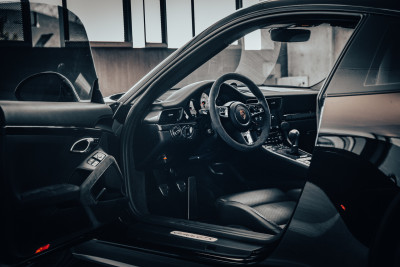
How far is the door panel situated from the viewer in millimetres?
1684

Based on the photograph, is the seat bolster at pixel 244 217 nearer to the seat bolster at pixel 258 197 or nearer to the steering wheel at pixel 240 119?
the seat bolster at pixel 258 197

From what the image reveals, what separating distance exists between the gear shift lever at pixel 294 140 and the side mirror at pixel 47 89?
1.98m

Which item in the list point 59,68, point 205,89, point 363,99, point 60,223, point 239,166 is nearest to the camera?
point 363,99

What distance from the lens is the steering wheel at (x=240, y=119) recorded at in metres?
2.53

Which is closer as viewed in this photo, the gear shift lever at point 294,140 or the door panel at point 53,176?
the door panel at point 53,176

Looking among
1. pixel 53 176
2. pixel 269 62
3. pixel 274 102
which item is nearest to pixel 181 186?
pixel 53 176

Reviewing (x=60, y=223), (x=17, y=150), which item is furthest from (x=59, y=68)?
(x=60, y=223)

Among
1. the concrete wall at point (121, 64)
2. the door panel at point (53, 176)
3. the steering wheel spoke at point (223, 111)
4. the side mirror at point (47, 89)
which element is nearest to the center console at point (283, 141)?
the steering wheel spoke at point (223, 111)

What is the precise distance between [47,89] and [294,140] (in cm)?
220

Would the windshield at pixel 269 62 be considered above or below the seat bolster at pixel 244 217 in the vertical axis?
above

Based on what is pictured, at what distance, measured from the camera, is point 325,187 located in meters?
1.45

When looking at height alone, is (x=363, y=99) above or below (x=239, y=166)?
above

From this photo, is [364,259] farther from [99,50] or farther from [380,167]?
[99,50]

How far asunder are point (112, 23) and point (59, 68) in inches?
328
